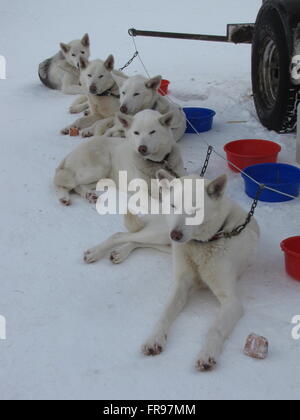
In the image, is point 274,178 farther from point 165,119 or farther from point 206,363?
point 206,363

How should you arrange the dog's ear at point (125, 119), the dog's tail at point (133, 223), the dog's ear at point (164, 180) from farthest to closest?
the dog's ear at point (125, 119) < the dog's tail at point (133, 223) < the dog's ear at point (164, 180)

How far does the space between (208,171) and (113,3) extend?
363 inches

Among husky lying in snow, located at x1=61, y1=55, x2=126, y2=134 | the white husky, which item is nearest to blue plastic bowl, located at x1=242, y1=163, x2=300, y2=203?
the white husky

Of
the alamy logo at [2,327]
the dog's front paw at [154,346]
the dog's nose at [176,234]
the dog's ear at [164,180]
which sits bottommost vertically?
the alamy logo at [2,327]

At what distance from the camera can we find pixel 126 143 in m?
4.35

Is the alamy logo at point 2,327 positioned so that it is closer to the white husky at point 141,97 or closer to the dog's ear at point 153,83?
the white husky at point 141,97

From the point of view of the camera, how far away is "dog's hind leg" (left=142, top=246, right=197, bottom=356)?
2572 millimetres

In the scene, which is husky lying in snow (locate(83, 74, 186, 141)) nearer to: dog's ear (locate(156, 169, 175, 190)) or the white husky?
the white husky

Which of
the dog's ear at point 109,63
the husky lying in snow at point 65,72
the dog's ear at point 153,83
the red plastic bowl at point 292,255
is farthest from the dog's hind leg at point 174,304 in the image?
the husky lying in snow at point 65,72

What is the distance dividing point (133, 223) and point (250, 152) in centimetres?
164

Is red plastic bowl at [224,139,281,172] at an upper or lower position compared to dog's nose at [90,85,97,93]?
lower

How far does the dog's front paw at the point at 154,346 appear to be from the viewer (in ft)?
8.39

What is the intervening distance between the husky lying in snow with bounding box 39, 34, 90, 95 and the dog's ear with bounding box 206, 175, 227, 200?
177 inches

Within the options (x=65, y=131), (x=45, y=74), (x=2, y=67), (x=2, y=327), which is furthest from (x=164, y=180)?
(x=2, y=67)
